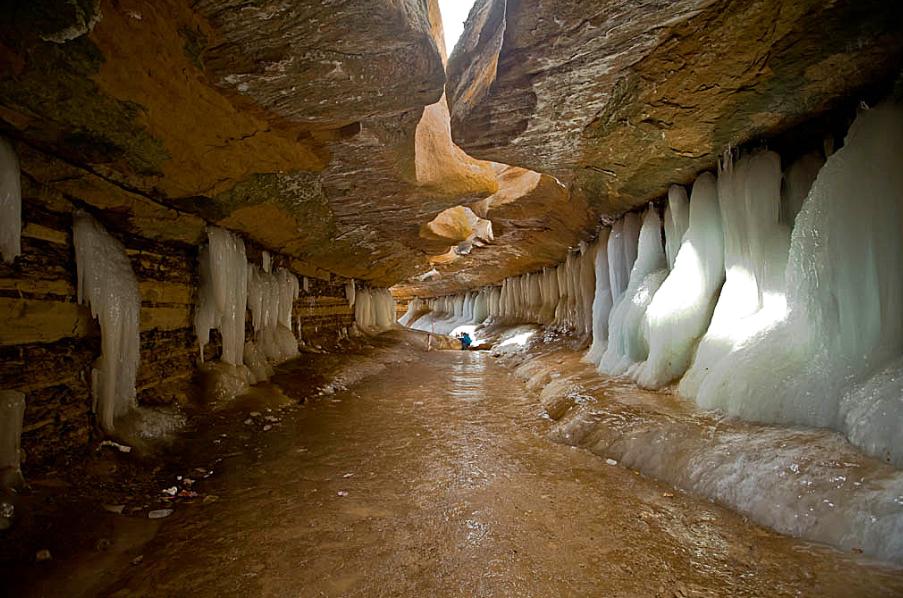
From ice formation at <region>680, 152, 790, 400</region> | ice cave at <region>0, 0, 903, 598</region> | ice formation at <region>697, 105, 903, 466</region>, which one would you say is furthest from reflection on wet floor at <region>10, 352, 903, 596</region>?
ice formation at <region>680, 152, 790, 400</region>

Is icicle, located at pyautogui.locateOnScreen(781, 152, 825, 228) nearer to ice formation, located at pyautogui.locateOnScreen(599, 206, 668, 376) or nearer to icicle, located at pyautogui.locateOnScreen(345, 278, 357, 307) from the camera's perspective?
ice formation, located at pyautogui.locateOnScreen(599, 206, 668, 376)

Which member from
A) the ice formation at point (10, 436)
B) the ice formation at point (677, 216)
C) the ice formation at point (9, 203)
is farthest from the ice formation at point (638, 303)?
the ice formation at point (9, 203)

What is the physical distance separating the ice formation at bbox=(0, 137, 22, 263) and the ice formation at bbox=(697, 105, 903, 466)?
6.97 meters

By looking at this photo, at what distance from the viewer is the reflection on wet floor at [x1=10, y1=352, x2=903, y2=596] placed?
2270 millimetres

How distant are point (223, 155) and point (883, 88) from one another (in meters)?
6.84

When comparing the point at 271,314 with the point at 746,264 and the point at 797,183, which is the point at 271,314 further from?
the point at 797,183

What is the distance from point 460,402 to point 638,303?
11.9 ft

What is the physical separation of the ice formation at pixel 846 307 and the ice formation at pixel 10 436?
255 inches

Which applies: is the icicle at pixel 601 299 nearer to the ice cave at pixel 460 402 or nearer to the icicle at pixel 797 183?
the ice cave at pixel 460 402

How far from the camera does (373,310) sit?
1762cm

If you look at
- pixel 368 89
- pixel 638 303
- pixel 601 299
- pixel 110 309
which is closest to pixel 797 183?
pixel 638 303

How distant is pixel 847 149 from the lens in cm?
371

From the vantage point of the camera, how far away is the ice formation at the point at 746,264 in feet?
15.4

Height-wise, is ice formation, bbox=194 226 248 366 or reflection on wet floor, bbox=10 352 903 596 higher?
ice formation, bbox=194 226 248 366
